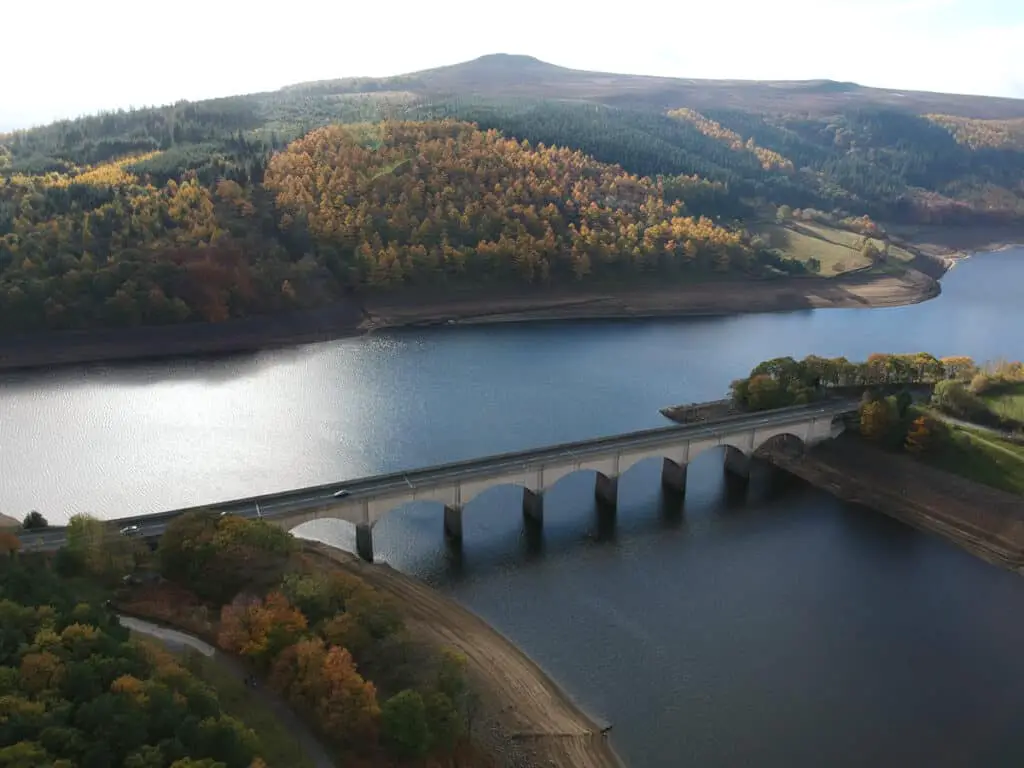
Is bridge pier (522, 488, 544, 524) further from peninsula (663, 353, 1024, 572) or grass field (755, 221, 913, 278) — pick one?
grass field (755, 221, 913, 278)

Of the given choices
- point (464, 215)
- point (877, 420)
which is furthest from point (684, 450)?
point (464, 215)

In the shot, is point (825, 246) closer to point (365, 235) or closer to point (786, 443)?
point (365, 235)

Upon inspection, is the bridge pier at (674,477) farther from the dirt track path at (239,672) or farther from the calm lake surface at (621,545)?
the dirt track path at (239,672)

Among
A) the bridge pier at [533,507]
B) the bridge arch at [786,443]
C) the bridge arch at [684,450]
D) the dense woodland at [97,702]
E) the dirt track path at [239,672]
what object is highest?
the dense woodland at [97,702]

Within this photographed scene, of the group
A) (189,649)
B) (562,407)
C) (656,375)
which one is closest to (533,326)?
(656,375)

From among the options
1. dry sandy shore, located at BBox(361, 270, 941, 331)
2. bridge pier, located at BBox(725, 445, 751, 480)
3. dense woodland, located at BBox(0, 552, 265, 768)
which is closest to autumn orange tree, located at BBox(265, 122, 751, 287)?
dry sandy shore, located at BBox(361, 270, 941, 331)

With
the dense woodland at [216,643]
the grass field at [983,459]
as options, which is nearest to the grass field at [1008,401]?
the grass field at [983,459]

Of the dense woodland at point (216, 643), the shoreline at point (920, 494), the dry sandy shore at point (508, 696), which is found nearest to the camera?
the dense woodland at point (216, 643)

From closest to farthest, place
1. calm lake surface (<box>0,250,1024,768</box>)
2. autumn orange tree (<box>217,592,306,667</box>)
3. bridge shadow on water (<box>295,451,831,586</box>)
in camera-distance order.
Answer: autumn orange tree (<box>217,592,306,667</box>), calm lake surface (<box>0,250,1024,768</box>), bridge shadow on water (<box>295,451,831,586</box>)
